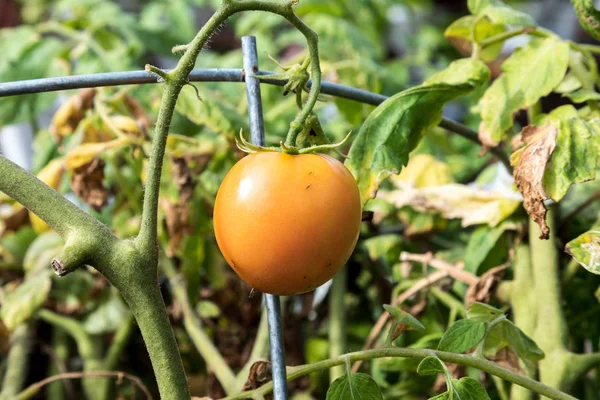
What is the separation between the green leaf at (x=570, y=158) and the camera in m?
0.63

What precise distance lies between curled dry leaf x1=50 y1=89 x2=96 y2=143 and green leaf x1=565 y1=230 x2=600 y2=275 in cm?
67

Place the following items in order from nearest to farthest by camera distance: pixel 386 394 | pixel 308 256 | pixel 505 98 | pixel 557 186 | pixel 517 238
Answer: pixel 308 256, pixel 557 186, pixel 505 98, pixel 517 238, pixel 386 394

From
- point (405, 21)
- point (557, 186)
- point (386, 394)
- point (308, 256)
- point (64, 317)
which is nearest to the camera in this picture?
point (308, 256)

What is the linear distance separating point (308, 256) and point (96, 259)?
144 millimetres

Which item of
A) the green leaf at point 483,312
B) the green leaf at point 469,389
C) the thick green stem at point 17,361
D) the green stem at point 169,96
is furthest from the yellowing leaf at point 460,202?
the thick green stem at point 17,361

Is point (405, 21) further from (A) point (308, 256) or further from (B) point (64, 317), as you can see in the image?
(A) point (308, 256)

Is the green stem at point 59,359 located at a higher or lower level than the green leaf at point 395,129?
higher

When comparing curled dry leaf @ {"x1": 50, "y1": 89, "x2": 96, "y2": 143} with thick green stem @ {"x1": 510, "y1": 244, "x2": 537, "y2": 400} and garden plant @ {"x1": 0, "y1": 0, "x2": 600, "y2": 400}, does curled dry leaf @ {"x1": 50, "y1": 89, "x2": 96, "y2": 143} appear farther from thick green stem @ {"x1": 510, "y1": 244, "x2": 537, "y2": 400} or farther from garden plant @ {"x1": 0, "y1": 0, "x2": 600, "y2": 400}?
thick green stem @ {"x1": 510, "y1": 244, "x2": 537, "y2": 400}

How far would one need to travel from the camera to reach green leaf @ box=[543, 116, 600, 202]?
24.8 inches

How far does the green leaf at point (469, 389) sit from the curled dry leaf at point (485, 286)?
0.97 ft

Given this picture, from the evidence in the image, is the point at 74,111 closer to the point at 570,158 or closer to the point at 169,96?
the point at 169,96

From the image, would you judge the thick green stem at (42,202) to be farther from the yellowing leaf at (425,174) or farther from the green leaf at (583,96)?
the yellowing leaf at (425,174)

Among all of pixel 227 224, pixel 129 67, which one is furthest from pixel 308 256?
pixel 129 67

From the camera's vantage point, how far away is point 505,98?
0.75 m
